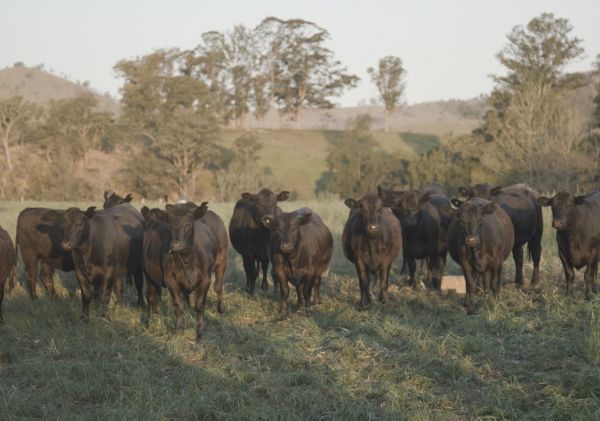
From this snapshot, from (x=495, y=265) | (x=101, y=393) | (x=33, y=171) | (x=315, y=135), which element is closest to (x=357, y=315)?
(x=495, y=265)

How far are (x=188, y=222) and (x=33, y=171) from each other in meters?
51.1

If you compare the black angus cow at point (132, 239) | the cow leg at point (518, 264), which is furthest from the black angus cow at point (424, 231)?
the black angus cow at point (132, 239)

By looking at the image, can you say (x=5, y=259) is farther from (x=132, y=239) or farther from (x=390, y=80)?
(x=390, y=80)

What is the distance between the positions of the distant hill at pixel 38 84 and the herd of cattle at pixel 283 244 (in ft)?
381

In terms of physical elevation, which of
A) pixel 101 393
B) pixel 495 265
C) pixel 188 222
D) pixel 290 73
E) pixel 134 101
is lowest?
pixel 101 393

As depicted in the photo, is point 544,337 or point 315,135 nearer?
point 544,337

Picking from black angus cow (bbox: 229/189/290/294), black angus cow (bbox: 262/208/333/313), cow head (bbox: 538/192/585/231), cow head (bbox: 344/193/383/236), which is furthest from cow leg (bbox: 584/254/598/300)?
black angus cow (bbox: 229/189/290/294)

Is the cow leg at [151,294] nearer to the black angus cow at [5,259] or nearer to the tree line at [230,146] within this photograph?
the black angus cow at [5,259]

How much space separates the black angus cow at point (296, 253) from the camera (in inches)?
391

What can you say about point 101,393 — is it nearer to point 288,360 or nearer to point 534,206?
point 288,360

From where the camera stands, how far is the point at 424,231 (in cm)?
1190

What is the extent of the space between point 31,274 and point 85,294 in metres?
2.07

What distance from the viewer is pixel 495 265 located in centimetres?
999

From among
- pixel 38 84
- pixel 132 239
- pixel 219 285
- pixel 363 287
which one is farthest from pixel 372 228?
pixel 38 84
